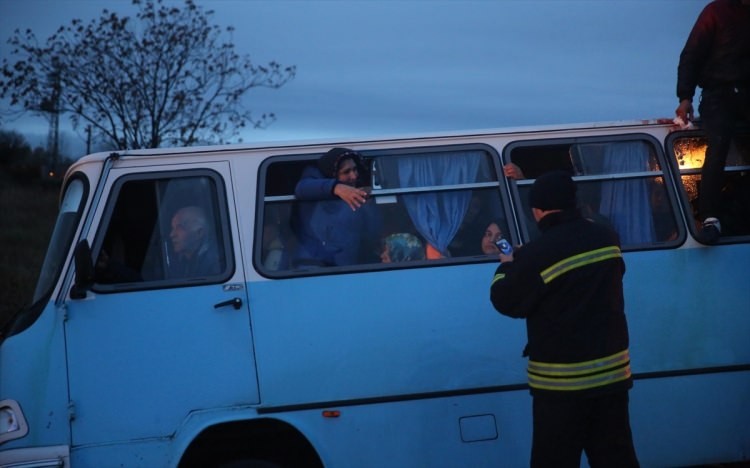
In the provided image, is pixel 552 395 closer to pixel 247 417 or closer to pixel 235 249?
pixel 247 417

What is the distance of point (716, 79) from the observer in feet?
18.8

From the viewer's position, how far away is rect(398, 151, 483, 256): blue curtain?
5.32 meters

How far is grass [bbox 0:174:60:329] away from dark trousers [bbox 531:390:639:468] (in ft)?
31.1

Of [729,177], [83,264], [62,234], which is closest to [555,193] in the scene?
[729,177]

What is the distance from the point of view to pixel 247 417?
4.74 m

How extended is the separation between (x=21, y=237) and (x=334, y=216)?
1949 cm

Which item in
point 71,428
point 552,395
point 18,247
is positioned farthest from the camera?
point 18,247

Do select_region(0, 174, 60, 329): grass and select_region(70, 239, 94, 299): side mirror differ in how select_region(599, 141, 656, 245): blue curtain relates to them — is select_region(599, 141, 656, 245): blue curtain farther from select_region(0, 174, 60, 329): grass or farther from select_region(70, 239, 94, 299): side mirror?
select_region(0, 174, 60, 329): grass

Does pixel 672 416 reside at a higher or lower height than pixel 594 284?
lower

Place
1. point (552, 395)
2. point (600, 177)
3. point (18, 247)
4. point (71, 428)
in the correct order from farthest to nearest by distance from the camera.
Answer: point (18, 247) < point (600, 177) < point (71, 428) < point (552, 395)

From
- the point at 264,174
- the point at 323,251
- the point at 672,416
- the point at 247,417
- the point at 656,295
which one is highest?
the point at 264,174

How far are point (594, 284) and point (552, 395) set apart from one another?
2.05 feet

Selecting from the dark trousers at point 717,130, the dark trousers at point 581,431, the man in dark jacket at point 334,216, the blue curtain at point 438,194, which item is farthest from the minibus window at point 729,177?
the man in dark jacket at point 334,216

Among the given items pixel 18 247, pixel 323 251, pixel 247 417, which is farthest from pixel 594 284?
pixel 18 247
